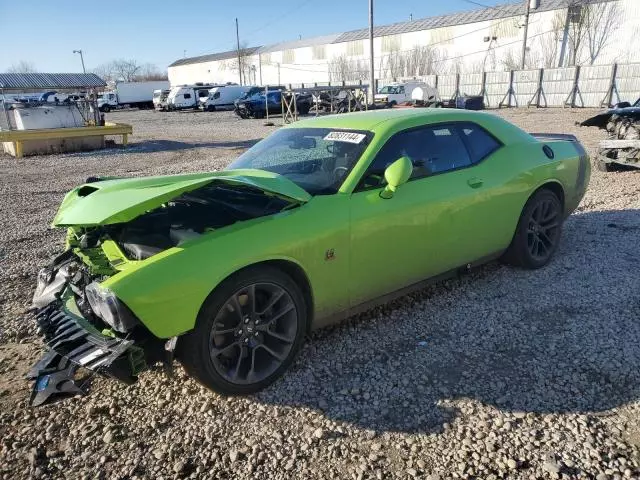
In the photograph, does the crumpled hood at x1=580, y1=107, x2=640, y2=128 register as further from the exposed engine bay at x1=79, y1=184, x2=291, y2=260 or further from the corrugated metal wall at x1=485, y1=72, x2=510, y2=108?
the corrugated metal wall at x1=485, y1=72, x2=510, y2=108

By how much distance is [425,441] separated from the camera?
2529 mm

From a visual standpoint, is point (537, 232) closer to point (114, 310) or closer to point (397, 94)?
point (114, 310)

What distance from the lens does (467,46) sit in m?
50.5

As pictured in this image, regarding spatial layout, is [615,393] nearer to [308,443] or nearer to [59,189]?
[308,443]

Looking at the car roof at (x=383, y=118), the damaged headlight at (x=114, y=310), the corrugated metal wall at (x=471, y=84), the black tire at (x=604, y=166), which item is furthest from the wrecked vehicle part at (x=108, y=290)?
the corrugated metal wall at (x=471, y=84)

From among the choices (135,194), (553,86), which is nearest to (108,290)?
(135,194)

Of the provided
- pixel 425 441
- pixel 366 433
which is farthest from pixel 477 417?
pixel 366 433

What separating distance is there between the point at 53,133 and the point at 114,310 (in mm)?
15759

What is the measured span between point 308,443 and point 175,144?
1700 centimetres

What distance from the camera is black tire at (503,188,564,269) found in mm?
4426

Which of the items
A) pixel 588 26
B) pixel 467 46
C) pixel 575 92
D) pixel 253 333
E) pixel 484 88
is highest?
pixel 588 26

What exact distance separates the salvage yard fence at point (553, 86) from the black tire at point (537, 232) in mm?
26810

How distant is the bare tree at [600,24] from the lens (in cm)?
3953

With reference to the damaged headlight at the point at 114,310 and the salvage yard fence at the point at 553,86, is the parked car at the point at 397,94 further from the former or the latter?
the damaged headlight at the point at 114,310
